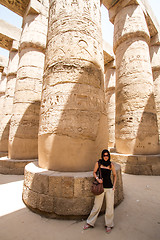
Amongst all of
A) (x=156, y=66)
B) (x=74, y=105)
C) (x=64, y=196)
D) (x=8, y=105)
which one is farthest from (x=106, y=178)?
(x=156, y=66)

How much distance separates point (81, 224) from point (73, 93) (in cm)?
210

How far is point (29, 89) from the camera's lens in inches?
221

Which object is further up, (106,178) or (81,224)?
(106,178)

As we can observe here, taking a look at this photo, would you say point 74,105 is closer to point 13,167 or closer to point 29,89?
point 13,167

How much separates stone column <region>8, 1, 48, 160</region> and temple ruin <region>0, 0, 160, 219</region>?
4 centimetres

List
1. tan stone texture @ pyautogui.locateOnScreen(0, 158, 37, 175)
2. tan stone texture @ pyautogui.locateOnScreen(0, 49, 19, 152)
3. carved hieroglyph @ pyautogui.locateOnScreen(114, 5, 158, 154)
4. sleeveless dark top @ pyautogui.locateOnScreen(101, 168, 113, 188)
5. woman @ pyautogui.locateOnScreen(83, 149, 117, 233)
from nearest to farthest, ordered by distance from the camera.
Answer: woman @ pyautogui.locateOnScreen(83, 149, 117, 233) < sleeveless dark top @ pyautogui.locateOnScreen(101, 168, 113, 188) < tan stone texture @ pyautogui.locateOnScreen(0, 158, 37, 175) < carved hieroglyph @ pyautogui.locateOnScreen(114, 5, 158, 154) < tan stone texture @ pyautogui.locateOnScreen(0, 49, 19, 152)

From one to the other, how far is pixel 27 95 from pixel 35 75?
3.09 ft

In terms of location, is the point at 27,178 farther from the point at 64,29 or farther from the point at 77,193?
the point at 64,29

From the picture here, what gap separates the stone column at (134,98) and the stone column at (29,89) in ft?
11.0

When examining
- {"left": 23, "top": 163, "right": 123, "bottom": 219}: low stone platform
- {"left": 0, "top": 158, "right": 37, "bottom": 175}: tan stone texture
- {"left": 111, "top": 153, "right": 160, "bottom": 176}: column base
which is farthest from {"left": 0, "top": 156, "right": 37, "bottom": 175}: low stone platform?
{"left": 111, "top": 153, "right": 160, "bottom": 176}: column base

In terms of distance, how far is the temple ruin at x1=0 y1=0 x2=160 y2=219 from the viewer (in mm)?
2271

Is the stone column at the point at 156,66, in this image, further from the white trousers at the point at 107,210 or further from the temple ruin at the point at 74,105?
the white trousers at the point at 107,210

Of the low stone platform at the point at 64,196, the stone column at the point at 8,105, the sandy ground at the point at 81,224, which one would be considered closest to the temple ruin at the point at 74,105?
the low stone platform at the point at 64,196

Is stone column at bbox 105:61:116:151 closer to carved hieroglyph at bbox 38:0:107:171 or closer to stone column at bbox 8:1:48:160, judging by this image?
stone column at bbox 8:1:48:160
